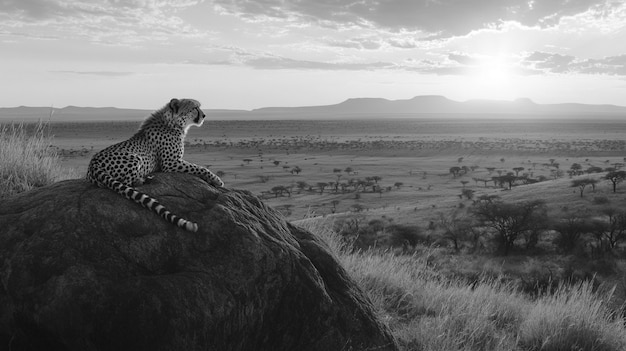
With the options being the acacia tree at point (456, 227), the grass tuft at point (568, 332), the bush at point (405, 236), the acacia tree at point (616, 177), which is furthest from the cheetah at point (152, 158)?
the acacia tree at point (616, 177)

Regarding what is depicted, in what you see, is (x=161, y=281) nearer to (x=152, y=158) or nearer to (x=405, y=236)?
(x=152, y=158)

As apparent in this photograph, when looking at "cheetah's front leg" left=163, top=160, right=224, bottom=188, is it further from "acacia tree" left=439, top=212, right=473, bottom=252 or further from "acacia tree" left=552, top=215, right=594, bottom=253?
"acacia tree" left=552, top=215, right=594, bottom=253

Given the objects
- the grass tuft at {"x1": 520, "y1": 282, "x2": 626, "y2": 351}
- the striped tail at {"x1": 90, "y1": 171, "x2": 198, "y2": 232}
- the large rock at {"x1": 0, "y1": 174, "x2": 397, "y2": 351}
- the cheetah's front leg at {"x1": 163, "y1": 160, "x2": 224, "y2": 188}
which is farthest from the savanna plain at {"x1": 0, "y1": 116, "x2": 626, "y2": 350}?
the striped tail at {"x1": 90, "y1": 171, "x2": 198, "y2": 232}

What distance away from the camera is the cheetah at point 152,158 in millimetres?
4379

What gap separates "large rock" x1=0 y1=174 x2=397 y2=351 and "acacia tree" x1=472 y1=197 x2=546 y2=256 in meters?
23.6

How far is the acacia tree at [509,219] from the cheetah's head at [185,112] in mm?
22978

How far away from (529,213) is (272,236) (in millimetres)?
26256

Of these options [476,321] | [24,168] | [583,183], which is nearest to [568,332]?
[476,321]

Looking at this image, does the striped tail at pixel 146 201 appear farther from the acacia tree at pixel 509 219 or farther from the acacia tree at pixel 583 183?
the acacia tree at pixel 583 183

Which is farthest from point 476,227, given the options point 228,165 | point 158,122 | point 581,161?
point 581,161

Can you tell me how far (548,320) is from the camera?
6.92 meters

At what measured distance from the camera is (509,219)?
2816cm

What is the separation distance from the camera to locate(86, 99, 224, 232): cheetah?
14.4 feet

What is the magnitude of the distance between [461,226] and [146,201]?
27.1 m
